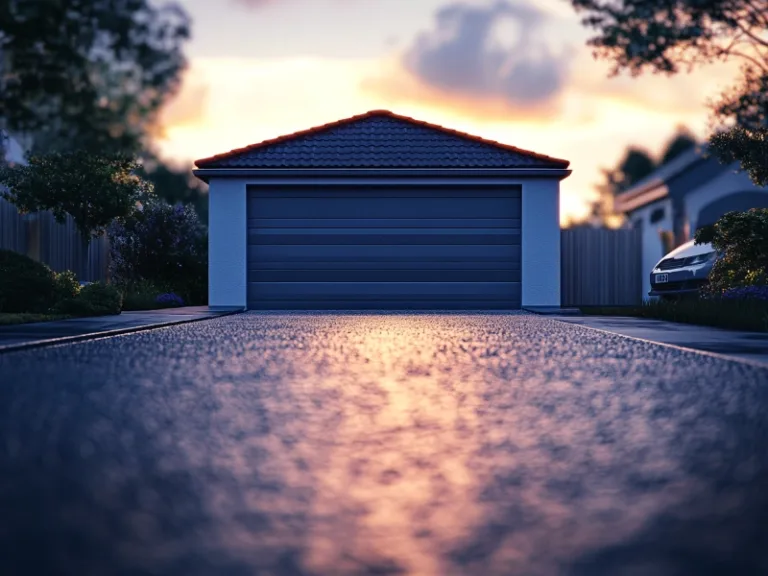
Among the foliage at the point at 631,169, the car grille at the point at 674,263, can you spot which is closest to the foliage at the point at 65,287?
the car grille at the point at 674,263

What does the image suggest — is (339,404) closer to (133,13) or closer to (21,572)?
(21,572)

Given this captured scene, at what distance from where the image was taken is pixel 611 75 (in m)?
14.2

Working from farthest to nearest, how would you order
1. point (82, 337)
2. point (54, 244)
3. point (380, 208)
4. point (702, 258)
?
point (54, 244), point (380, 208), point (702, 258), point (82, 337)

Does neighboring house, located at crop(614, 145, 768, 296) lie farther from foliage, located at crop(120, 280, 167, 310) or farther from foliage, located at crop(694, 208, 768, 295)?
foliage, located at crop(120, 280, 167, 310)

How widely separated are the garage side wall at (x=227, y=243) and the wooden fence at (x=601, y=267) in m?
7.95

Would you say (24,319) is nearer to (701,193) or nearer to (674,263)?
(674,263)

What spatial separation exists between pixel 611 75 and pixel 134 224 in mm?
15706

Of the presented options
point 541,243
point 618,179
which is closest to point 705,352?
point 541,243

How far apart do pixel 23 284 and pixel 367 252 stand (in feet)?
24.4

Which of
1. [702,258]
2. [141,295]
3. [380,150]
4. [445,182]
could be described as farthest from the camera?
[141,295]

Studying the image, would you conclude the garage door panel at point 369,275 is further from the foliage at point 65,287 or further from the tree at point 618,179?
the tree at point 618,179

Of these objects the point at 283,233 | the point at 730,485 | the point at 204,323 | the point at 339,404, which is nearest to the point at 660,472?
the point at 730,485

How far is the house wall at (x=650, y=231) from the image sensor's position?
2476 cm

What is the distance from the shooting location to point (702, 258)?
734 inches
